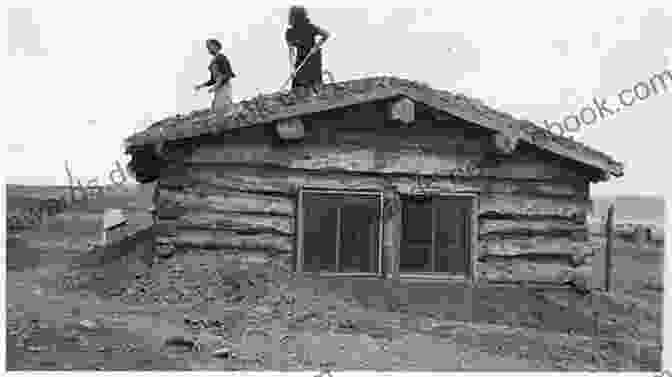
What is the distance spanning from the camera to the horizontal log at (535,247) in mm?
11750

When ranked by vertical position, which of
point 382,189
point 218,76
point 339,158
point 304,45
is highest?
point 304,45

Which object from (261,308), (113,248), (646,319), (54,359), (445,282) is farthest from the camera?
(113,248)

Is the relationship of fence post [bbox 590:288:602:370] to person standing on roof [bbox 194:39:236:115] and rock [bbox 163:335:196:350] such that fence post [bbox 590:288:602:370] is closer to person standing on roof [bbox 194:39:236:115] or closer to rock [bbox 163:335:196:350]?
rock [bbox 163:335:196:350]

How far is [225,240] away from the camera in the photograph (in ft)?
36.1

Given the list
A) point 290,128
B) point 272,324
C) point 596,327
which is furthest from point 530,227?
point 272,324

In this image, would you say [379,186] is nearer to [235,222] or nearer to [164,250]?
[235,222]

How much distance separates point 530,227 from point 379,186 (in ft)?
9.16

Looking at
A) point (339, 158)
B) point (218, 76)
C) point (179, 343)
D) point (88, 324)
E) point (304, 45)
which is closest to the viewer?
point (179, 343)

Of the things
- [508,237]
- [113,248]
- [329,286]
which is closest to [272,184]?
[329,286]

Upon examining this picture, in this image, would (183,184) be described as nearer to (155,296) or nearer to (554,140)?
(155,296)

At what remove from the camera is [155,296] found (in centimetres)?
1036

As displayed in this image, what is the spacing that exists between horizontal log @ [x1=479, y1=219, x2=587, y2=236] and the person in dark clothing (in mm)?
4243

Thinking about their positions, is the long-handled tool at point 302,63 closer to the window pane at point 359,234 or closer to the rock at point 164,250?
the window pane at point 359,234

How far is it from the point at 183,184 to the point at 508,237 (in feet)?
18.2
